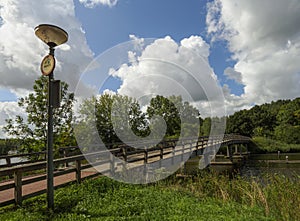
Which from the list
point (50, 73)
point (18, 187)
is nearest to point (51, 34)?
point (50, 73)

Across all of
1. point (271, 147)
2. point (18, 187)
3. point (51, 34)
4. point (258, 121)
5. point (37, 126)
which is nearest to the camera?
point (51, 34)

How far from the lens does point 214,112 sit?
13.1 m

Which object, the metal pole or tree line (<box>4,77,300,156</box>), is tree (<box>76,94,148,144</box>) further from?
the metal pole

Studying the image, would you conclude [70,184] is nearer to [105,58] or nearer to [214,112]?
[105,58]

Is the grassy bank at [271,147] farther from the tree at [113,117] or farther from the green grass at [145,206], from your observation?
the green grass at [145,206]

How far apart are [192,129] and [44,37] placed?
46.8 feet

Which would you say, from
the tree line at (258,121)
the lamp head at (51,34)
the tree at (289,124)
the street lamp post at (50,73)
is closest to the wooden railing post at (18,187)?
the street lamp post at (50,73)

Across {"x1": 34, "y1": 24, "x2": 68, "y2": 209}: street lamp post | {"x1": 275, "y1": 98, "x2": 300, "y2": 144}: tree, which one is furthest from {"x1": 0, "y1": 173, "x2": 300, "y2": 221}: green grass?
{"x1": 275, "y1": 98, "x2": 300, "y2": 144}: tree

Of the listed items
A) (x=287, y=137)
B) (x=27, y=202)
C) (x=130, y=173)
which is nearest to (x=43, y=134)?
(x=130, y=173)

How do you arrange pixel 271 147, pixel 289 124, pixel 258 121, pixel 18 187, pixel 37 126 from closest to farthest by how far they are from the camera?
pixel 18 187 < pixel 37 126 < pixel 271 147 < pixel 289 124 < pixel 258 121

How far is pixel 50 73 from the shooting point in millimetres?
5527

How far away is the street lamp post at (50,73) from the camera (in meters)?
5.30

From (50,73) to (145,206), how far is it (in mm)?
3661

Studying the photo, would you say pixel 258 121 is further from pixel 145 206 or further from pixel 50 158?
pixel 50 158
